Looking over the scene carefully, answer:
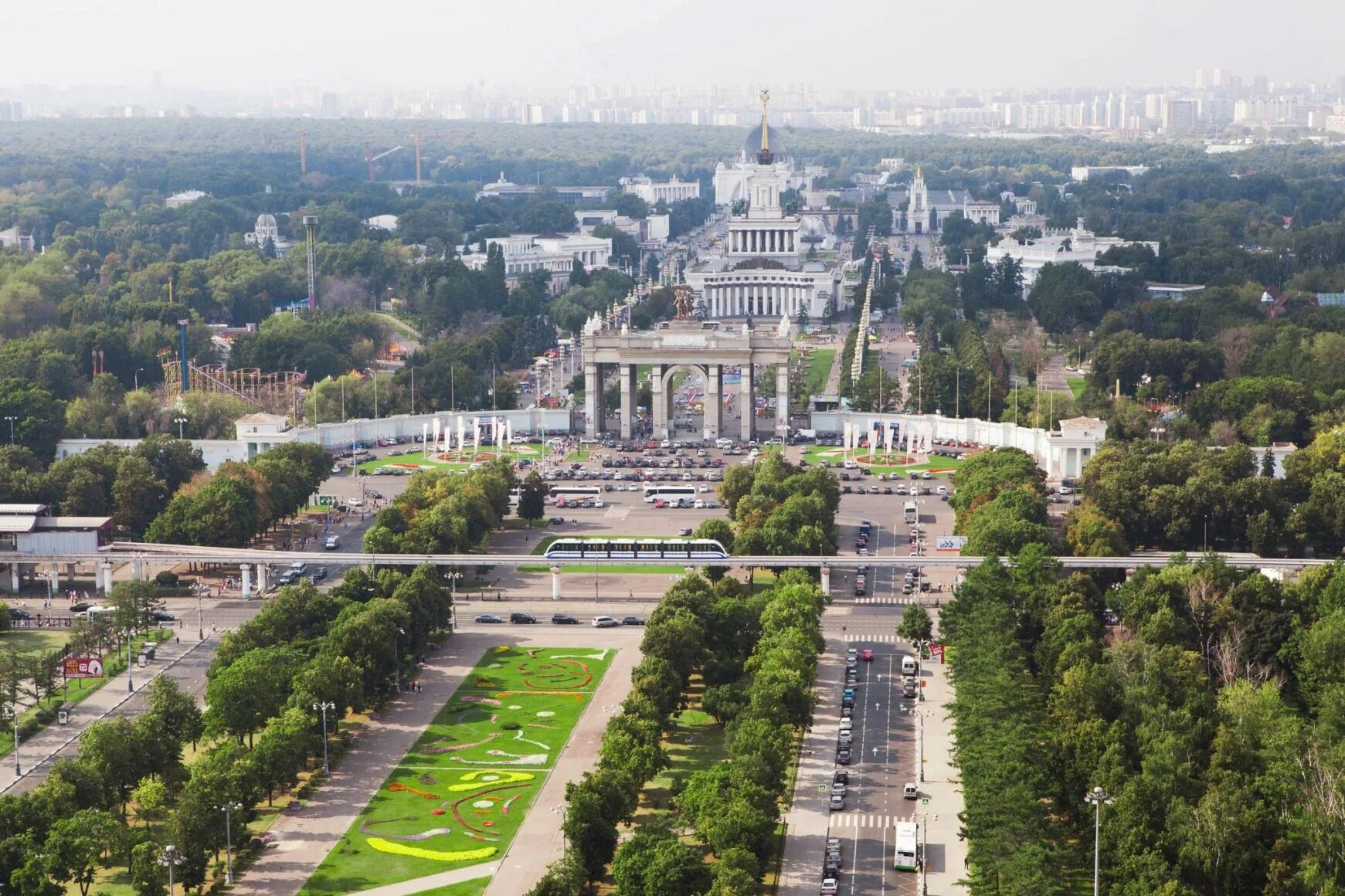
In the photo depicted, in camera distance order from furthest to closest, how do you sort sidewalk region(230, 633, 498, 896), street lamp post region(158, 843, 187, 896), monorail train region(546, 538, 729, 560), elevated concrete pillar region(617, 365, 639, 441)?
elevated concrete pillar region(617, 365, 639, 441) < monorail train region(546, 538, 729, 560) < sidewalk region(230, 633, 498, 896) < street lamp post region(158, 843, 187, 896)

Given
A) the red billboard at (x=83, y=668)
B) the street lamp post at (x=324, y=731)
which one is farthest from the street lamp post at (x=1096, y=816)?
the red billboard at (x=83, y=668)

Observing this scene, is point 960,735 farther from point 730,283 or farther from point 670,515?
point 730,283

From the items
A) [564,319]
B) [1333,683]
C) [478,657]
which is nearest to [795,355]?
[564,319]

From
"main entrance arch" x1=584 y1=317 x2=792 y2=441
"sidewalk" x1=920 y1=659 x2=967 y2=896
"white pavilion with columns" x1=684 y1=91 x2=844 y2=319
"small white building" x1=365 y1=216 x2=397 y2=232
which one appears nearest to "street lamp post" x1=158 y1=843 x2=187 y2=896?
"sidewalk" x1=920 y1=659 x2=967 y2=896

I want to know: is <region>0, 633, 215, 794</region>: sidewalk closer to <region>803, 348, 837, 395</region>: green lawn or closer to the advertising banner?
the advertising banner

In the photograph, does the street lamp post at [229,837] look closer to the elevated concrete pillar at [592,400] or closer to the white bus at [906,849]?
the white bus at [906,849]

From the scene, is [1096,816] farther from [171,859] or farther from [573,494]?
[573,494]

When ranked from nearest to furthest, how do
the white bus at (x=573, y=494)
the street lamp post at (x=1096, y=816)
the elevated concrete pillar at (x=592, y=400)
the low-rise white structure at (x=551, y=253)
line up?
1. the street lamp post at (x=1096, y=816)
2. the white bus at (x=573, y=494)
3. the elevated concrete pillar at (x=592, y=400)
4. the low-rise white structure at (x=551, y=253)
